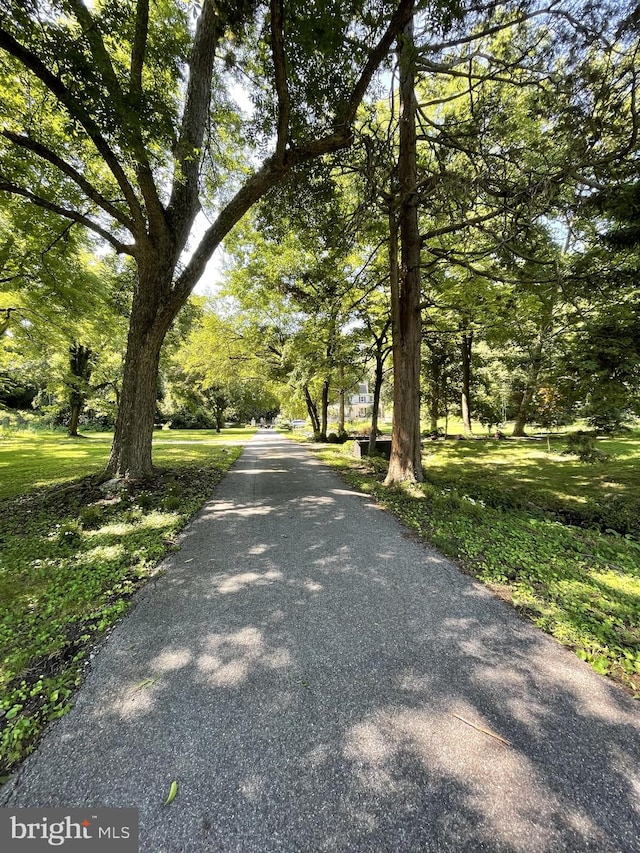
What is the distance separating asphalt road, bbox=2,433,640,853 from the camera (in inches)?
51.2

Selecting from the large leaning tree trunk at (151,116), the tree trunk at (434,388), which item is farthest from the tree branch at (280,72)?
the tree trunk at (434,388)

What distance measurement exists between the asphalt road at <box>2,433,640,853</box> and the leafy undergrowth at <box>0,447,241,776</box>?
0.19 m

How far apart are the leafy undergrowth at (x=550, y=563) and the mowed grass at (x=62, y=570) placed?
3.31 meters

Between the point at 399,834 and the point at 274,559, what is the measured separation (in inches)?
99.7

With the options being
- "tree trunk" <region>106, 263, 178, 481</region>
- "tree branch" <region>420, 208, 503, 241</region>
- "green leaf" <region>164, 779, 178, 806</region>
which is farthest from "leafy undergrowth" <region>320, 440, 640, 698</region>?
"tree trunk" <region>106, 263, 178, 481</region>

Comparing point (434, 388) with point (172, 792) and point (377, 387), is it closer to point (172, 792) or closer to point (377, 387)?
point (377, 387)

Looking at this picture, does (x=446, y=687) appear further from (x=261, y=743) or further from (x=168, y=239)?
(x=168, y=239)

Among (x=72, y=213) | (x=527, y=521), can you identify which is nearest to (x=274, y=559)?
(x=527, y=521)

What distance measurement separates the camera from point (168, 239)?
6211 millimetres

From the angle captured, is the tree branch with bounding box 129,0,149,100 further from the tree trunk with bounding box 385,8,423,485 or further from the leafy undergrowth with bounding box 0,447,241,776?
the leafy undergrowth with bounding box 0,447,241,776

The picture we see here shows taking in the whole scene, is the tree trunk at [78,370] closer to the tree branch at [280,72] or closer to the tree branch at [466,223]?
the tree branch at [280,72]

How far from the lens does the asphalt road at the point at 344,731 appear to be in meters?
1.30

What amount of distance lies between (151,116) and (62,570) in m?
5.31

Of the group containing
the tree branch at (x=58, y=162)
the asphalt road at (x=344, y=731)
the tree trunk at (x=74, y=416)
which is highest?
the tree branch at (x=58, y=162)
